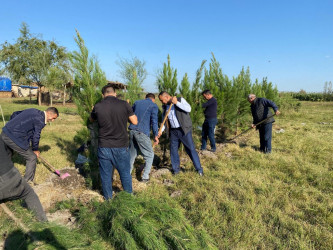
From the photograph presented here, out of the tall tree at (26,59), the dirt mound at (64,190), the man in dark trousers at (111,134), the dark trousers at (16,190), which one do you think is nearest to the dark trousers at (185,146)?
the man in dark trousers at (111,134)

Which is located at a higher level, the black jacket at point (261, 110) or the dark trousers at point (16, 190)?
the black jacket at point (261, 110)

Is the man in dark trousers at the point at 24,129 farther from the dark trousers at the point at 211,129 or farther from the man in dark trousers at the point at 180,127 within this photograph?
the dark trousers at the point at 211,129

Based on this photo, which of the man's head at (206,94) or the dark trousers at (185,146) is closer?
the dark trousers at (185,146)

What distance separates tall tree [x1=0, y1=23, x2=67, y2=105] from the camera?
22.6 meters

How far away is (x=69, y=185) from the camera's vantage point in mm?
4176

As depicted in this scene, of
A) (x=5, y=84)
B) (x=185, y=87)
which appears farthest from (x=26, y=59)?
(x=185, y=87)

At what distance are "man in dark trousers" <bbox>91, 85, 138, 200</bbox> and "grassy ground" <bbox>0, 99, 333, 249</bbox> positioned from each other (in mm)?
542

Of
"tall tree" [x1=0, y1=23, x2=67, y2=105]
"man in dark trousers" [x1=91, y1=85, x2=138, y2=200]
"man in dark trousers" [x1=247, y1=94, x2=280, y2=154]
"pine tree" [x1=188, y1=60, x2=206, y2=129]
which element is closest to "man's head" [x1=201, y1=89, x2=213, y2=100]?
"pine tree" [x1=188, y1=60, x2=206, y2=129]

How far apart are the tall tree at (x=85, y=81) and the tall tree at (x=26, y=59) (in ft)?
67.2

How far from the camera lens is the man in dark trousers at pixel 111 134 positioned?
10.5 feet

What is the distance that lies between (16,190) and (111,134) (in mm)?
1313

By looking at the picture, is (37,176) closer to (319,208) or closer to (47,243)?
(47,243)

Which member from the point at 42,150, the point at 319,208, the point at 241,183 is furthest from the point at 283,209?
the point at 42,150

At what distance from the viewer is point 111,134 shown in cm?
325
